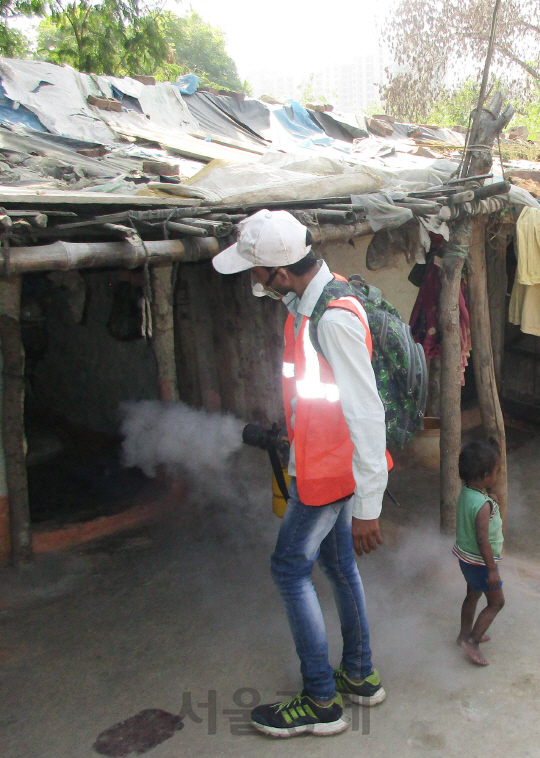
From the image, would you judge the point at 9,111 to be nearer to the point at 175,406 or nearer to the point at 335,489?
the point at 175,406

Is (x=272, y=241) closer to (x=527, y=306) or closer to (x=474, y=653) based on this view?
(x=474, y=653)

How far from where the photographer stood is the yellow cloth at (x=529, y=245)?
5.11 metres

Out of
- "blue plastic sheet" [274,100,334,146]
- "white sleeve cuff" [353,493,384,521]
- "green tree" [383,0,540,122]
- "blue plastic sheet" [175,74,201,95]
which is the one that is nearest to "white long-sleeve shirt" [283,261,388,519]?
"white sleeve cuff" [353,493,384,521]

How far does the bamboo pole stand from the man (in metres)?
2.50

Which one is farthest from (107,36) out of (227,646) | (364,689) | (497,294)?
(364,689)

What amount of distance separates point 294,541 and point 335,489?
286mm

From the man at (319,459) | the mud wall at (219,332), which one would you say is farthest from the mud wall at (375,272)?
the man at (319,459)

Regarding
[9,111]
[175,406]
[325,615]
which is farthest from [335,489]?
[9,111]

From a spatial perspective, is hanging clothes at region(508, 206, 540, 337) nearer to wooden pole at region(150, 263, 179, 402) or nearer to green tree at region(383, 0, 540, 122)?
wooden pole at region(150, 263, 179, 402)

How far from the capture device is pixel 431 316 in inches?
220

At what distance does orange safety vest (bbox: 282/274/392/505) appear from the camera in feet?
8.14

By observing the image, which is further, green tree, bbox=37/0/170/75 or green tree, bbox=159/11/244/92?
green tree, bbox=159/11/244/92

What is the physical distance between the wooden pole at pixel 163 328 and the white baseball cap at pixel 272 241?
1847mm

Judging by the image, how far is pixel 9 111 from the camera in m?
6.59
